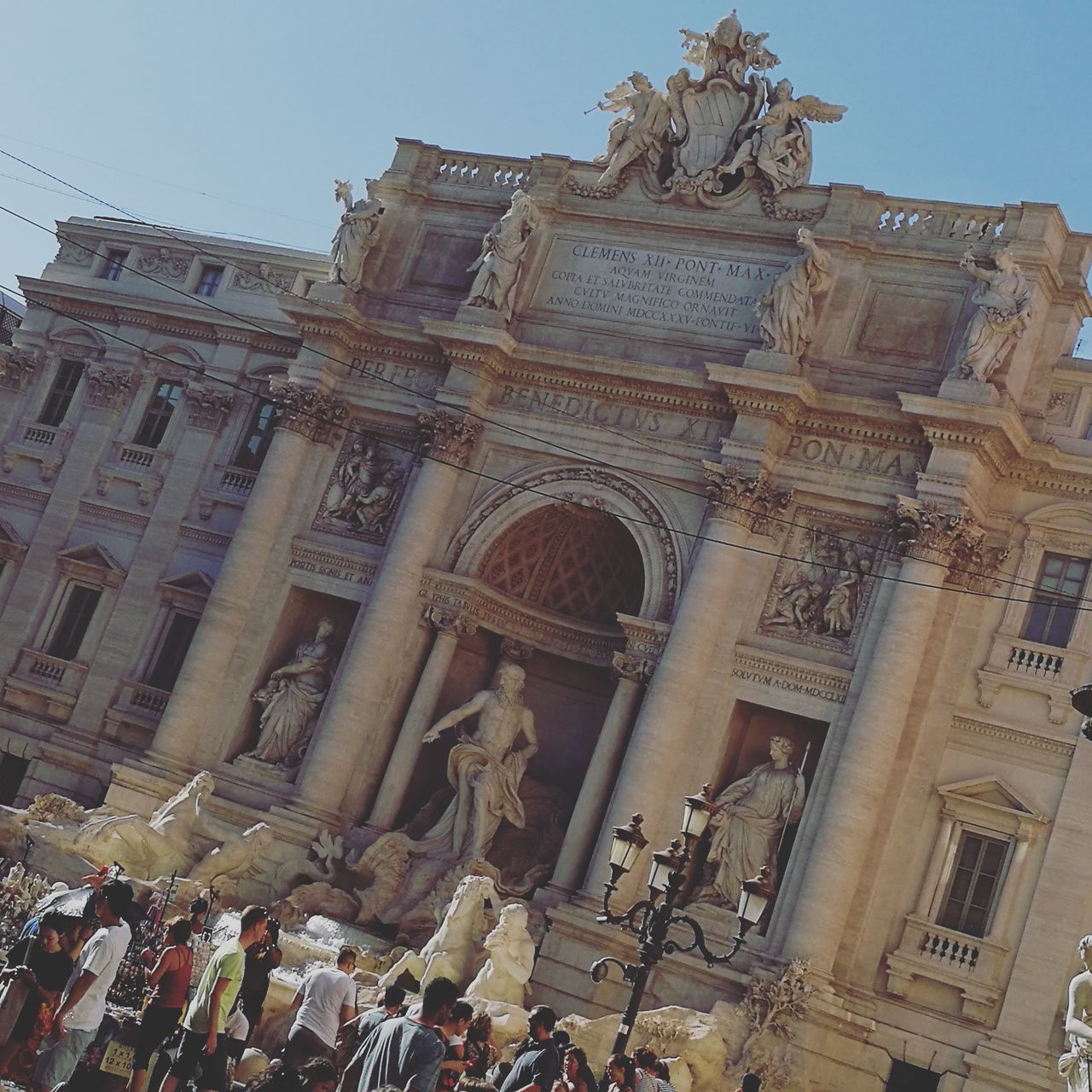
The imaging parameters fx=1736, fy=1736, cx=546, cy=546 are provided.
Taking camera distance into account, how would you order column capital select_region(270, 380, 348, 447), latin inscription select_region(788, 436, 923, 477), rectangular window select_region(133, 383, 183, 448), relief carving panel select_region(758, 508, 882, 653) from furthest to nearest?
rectangular window select_region(133, 383, 183, 448) → column capital select_region(270, 380, 348, 447) → latin inscription select_region(788, 436, 923, 477) → relief carving panel select_region(758, 508, 882, 653)

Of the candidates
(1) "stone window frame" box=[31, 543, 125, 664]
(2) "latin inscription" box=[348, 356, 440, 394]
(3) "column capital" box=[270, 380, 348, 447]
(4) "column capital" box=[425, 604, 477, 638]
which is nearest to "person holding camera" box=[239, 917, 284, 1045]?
(4) "column capital" box=[425, 604, 477, 638]

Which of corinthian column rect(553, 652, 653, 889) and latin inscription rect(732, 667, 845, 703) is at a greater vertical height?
latin inscription rect(732, 667, 845, 703)

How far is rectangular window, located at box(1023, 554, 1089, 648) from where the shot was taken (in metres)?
24.1

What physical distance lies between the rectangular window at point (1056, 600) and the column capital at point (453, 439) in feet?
29.9

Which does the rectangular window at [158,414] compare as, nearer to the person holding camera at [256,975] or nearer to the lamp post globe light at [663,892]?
the lamp post globe light at [663,892]

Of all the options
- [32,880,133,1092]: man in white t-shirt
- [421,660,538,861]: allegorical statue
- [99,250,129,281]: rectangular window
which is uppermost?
[99,250,129,281]: rectangular window

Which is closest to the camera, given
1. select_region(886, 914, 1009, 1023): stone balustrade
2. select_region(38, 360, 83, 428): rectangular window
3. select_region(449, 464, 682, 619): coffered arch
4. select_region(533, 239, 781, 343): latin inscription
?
select_region(886, 914, 1009, 1023): stone balustrade

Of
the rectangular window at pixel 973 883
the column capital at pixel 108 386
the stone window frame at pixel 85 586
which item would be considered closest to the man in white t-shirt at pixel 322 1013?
the rectangular window at pixel 973 883

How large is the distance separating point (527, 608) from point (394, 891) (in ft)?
17.5

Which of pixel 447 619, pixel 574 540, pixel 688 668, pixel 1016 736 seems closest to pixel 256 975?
pixel 688 668

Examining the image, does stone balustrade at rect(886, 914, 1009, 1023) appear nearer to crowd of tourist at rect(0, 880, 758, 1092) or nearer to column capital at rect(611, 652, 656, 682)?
column capital at rect(611, 652, 656, 682)

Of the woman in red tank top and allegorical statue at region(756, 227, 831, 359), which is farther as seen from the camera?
allegorical statue at region(756, 227, 831, 359)

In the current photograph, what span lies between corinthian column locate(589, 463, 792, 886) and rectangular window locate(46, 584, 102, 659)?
1187 centimetres

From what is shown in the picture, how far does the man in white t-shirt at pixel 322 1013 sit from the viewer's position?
1280cm
